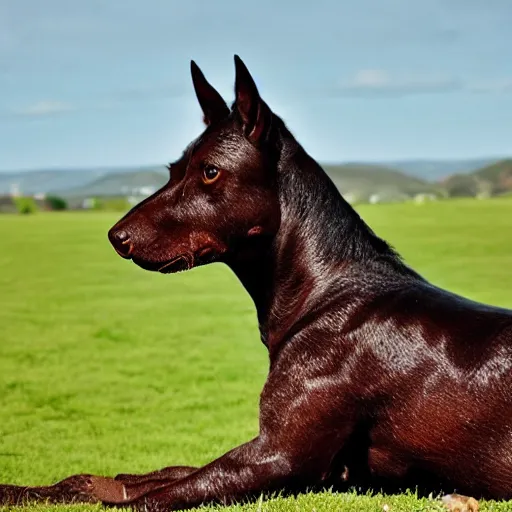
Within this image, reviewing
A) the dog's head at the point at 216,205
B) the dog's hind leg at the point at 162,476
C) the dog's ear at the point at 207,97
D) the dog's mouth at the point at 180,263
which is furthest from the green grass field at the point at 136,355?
the dog's ear at the point at 207,97

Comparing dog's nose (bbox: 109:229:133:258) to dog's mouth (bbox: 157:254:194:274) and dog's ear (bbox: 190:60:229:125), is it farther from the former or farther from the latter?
dog's ear (bbox: 190:60:229:125)

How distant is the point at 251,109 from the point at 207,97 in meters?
0.45

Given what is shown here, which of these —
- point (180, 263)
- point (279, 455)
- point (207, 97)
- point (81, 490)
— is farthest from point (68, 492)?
point (207, 97)

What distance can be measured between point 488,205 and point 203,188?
3079 cm

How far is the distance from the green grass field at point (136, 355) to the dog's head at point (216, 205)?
5.08ft

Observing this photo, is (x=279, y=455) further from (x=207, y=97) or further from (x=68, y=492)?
(x=207, y=97)

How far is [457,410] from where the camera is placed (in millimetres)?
5863

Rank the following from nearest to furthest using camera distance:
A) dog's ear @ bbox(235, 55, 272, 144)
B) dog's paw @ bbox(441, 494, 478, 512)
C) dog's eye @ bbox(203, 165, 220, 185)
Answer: dog's paw @ bbox(441, 494, 478, 512), dog's ear @ bbox(235, 55, 272, 144), dog's eye @ bbox(203, 165, 220, 185)

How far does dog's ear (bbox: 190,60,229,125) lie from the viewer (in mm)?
6512

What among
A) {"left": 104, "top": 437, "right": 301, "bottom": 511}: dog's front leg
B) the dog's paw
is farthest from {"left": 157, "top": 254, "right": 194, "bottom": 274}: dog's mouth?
the dog's paw

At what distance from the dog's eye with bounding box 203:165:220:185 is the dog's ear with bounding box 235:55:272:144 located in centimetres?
28

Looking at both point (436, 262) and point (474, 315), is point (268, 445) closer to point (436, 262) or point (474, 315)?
point (474, 315)

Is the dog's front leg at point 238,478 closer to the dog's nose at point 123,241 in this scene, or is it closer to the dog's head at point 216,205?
the dog's head at point 216,205

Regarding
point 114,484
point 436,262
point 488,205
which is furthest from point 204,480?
point 488,205
